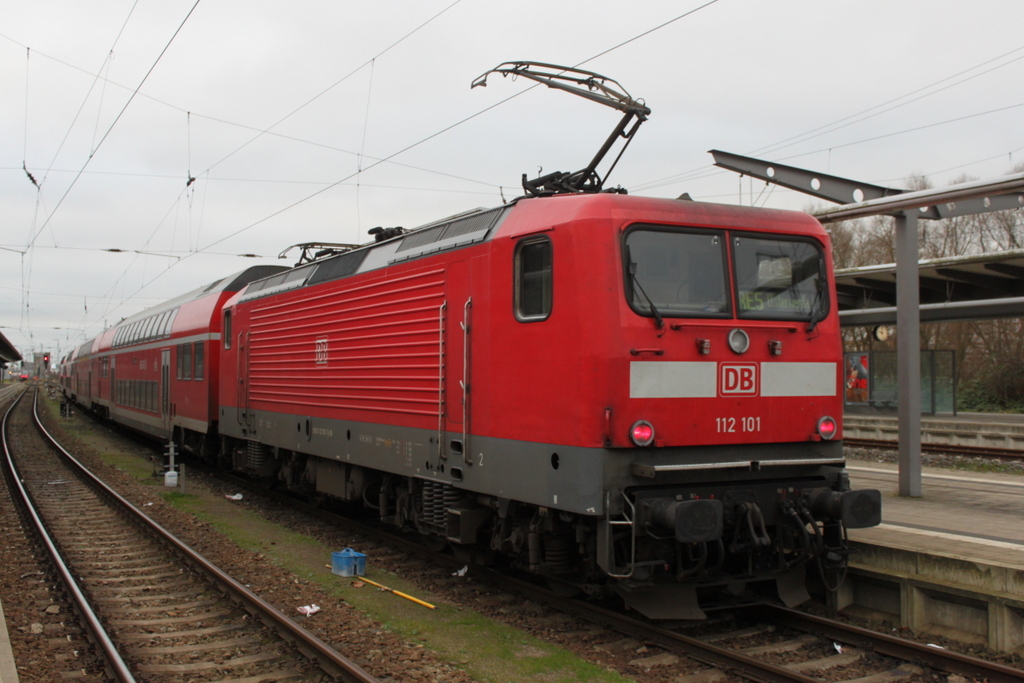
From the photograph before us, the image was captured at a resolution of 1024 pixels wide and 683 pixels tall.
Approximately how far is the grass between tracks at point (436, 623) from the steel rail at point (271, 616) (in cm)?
79

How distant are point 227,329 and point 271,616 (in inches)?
357

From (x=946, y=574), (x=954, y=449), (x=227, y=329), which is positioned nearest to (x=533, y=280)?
(x=946, y=574)

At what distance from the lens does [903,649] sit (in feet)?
19.7

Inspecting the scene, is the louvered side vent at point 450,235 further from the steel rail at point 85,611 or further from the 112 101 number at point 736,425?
the steel rail at point 85,611

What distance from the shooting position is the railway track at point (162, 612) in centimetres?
612

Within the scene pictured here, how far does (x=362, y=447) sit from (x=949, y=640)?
6.24 metres

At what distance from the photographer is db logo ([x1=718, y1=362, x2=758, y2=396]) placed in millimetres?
6574

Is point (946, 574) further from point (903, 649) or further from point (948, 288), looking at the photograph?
point (948, 288)

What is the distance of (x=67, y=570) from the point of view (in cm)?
888

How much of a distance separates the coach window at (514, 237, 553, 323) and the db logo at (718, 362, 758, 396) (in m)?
1.47

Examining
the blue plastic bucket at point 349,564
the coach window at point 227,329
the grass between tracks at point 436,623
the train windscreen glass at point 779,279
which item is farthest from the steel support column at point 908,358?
the coach window at point 227,329

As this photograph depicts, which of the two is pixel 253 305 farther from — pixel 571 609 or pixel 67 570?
pixel 571 609

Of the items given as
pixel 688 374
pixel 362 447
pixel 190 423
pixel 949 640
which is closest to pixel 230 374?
pixel 190 423

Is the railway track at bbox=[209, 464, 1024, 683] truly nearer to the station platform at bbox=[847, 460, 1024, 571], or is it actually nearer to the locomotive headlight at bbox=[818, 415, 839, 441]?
the station platform at bbox=[847, 460, 1024, 571]
